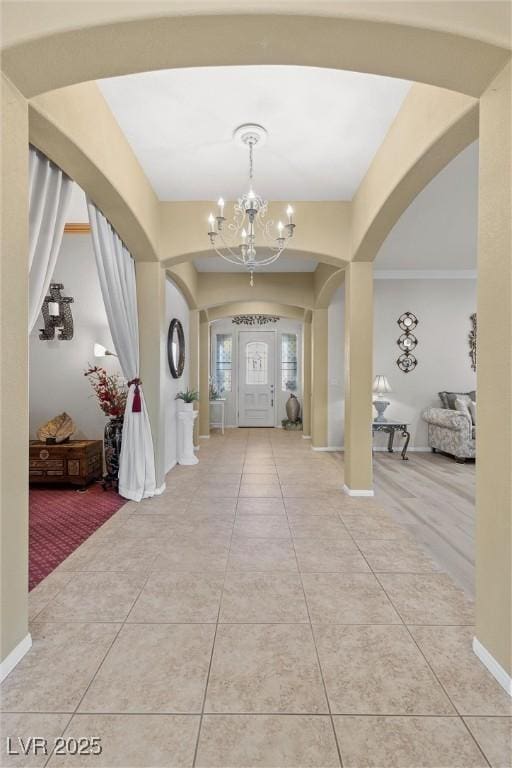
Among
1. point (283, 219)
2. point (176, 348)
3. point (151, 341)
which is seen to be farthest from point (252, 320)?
point (151, 341)

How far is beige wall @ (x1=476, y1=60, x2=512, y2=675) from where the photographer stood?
1.66 metres

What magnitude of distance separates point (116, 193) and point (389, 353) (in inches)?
222

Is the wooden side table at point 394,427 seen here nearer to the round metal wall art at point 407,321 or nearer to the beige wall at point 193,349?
the round metal wall art at point 407,321

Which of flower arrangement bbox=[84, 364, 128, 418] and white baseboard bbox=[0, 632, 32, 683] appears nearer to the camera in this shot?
white baseboard bbox=[0, 632, 32, 683]

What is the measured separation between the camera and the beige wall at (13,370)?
5.66 feet

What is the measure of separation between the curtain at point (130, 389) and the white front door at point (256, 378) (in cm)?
683

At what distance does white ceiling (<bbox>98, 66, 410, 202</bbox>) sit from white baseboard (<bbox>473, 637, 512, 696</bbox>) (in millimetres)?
3212

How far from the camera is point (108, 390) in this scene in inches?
185

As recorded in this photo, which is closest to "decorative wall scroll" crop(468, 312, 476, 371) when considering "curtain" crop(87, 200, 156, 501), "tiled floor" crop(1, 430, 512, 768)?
"tiled floor" crop(1, 430, 512, 768)

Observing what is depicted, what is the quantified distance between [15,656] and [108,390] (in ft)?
10.5

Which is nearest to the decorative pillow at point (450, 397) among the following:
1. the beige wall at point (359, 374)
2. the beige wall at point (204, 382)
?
the beige wall at point (359, 374)

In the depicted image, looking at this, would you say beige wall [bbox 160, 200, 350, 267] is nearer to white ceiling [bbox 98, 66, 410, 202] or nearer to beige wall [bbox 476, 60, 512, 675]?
white ceiling [bbox 98, 66, 410, 202]

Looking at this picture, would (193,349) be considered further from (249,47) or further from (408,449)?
(249,47)

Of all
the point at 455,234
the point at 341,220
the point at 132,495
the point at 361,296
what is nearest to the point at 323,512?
the point at 132,495
